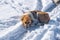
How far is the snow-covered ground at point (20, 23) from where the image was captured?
9.39ft

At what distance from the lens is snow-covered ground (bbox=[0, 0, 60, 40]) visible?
2863 mm

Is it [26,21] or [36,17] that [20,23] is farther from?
[36,17]

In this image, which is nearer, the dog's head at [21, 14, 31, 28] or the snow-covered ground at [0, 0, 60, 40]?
the snow-covered ground at [0, 0, 60, 40]

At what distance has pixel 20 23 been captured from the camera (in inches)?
127

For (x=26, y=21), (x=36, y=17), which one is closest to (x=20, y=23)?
(x=26, y=21)

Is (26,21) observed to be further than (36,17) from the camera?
No

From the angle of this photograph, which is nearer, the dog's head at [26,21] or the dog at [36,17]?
the dog's head at [26,21]

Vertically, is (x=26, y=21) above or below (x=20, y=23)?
below

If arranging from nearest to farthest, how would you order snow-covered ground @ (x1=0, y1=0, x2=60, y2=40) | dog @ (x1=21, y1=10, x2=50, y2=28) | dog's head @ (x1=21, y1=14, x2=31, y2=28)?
snow-covered ground @ (x1=0, y1=0, x2=60, y2=40)
dog's head @ (x1=21, y1=14, x2=31, y2=28)
dog @ (x1=21, y1=10, x2=50, y2=28)

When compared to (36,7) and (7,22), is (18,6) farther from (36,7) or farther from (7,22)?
(7,22)

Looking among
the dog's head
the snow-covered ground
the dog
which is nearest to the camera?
the snow-covered ground

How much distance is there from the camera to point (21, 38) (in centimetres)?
285

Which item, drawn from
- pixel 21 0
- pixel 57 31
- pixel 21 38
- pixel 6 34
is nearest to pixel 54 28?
pixel 57 31

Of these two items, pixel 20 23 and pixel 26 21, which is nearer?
pixel 26 21
